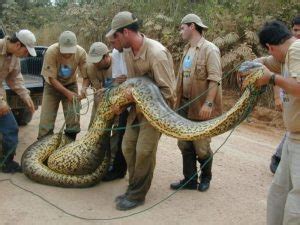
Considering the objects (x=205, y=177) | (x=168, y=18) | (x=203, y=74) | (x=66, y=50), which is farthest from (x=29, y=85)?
(x=168, y=18)

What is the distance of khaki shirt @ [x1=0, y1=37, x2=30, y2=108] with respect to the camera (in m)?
5.84

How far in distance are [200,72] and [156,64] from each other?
0.69 m

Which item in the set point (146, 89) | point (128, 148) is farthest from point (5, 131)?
point (146, 89)

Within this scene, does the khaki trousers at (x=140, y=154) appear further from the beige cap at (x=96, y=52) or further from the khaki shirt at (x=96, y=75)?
the khaki shirt at (x=96, y=75)

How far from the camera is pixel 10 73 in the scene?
625 centimetres

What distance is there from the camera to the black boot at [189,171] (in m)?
5.58

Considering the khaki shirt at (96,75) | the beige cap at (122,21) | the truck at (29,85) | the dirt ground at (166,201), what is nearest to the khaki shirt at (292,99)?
the dirt ground at (166,201)

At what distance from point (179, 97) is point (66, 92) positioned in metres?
1.80

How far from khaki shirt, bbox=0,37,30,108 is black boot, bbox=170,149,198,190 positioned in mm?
2402

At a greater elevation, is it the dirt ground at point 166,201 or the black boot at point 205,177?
the black boot at point 205,177

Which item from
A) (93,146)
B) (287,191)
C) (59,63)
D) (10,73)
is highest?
(59,63)

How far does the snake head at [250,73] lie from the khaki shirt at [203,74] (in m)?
1.44

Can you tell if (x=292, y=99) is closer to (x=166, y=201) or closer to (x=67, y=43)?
(x=166, y=201)

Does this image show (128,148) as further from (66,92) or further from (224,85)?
(224,85)
